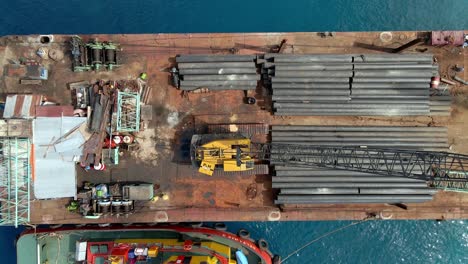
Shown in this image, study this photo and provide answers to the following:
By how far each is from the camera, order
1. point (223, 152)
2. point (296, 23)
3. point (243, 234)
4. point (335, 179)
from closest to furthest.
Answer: point (223, 152) → point (335, 179) → point (243, 234) → point (296, 23)

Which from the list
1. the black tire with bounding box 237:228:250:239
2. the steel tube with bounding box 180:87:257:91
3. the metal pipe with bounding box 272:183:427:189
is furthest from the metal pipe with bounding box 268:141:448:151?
the black tire with bounding box 237:228:250:239

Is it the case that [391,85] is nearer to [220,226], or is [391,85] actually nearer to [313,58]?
[313,58]

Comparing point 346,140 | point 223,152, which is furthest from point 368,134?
point 223,152

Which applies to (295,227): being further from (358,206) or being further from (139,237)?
(139,237)

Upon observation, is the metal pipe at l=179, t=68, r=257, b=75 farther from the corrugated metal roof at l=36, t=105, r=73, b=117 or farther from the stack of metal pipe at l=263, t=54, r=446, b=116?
the corrugated metal roof at l=36, t=105, r=73, b=117

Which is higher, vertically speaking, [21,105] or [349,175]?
[21,105]

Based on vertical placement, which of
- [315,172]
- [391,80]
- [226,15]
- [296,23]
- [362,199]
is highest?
[226,15]
